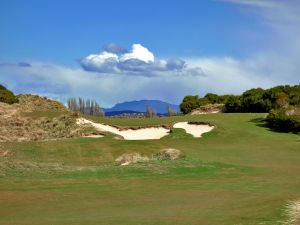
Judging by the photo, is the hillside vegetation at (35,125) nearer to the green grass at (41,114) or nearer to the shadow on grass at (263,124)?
the green grass at (41,114)

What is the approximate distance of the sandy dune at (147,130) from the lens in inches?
1754

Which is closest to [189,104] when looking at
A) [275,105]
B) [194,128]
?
[275,105]

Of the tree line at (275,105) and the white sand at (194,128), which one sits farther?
the tree line at (275,105)

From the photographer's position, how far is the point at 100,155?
3484cm

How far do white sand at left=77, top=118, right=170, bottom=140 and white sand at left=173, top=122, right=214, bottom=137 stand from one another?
4.79 ft

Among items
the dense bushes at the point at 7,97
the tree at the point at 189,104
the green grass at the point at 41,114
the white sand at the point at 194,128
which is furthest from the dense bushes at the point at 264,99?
the dense bushes at the point at 7,97

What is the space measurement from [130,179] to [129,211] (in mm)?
7739

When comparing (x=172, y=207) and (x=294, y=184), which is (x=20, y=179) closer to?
(x=172, y=207)

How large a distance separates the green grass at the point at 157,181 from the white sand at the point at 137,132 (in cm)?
262

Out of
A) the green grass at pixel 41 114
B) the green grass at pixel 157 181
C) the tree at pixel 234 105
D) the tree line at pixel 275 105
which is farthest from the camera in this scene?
the tree at pixel 234 105

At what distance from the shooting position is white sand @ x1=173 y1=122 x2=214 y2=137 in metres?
43.8

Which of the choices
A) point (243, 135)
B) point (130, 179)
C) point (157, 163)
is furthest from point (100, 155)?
point (243, 135)

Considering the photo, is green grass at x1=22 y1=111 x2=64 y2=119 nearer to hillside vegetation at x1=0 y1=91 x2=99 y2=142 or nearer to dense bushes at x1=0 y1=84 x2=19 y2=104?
hillside vegetation at x1=0 y1=91 x2=99 y2=142

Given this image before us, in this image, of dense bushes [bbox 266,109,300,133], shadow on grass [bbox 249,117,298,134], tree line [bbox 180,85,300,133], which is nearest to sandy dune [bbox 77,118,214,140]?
shadow on grass [bbox 249,117,298,134]
